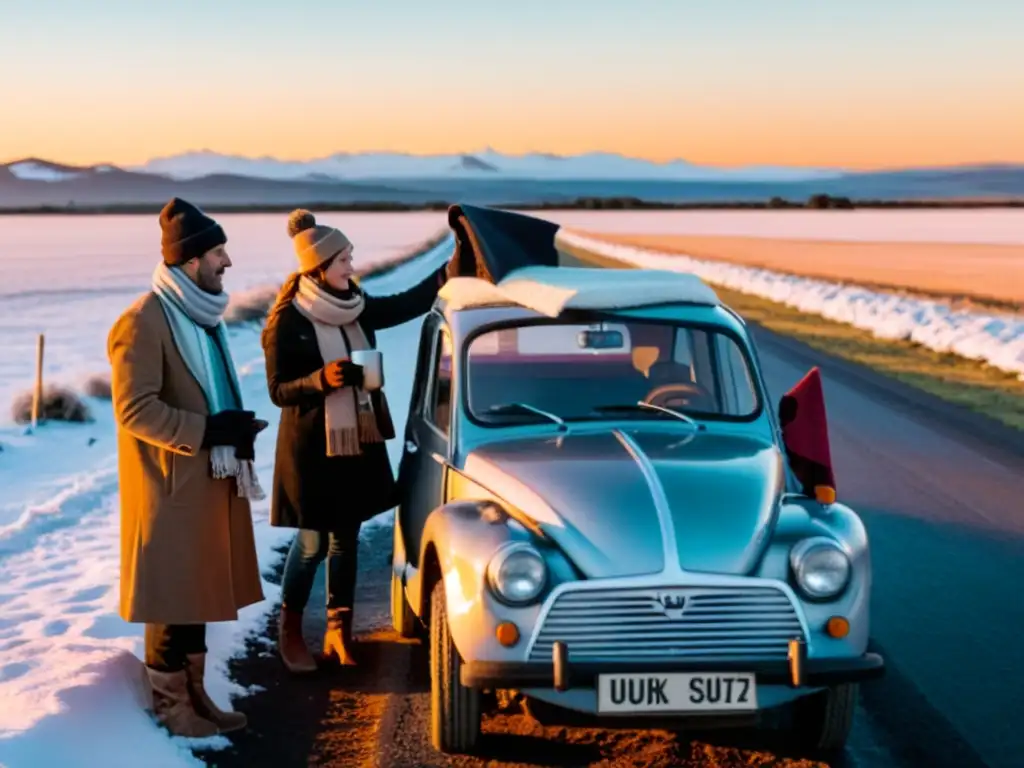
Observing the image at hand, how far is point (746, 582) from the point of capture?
468 cm

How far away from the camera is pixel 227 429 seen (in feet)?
17.2

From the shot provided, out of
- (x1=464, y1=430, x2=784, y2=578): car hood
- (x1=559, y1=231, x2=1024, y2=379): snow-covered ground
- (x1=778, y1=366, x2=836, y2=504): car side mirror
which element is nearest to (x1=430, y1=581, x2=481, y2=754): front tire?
(x1=464, y1=430, x2=784, y2=578): car hood

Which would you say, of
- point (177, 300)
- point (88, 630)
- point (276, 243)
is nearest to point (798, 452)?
point (177, 300)

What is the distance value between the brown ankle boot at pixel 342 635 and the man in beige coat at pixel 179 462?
3.10 feet

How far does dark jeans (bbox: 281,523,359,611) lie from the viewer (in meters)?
6.29

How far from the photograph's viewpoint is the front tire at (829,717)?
16.5ft

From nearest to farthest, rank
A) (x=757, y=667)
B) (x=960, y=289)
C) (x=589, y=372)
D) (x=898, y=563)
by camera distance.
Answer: (x=757, y=667) < (x=589, y=372) < (x=898, y=563) < (x=960, y=289)

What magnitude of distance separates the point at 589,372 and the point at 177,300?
6.91ft

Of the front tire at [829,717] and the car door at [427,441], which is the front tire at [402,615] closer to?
the car door at [427,441]

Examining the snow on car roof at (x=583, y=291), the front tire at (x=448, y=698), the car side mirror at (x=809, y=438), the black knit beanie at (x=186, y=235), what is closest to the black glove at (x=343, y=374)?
the snow on car roof at (x=583, y=291)

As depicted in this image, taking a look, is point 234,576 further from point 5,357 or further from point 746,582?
point 5,357

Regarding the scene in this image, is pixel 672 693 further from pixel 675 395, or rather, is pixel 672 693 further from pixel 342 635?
pixel 342 635

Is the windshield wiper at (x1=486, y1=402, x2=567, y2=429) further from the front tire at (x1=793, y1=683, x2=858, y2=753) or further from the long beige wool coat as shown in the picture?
the front tire at (x1=793, y1=683, x2=858, y2=753)

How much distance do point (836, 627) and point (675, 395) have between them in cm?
170
